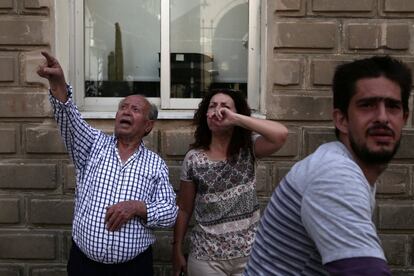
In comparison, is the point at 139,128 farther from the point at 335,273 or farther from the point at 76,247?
the point at 335,273

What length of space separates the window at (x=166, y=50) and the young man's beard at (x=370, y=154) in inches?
114

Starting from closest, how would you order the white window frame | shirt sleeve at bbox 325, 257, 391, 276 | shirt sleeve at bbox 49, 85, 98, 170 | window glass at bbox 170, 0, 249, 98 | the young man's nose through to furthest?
shirt sleeve at bbox 325, 257, 391, 276 < the young man's nose < shirt sleeve at bbox 49, 85, 98, 170 < the white window frame < window glass at bbox 170, 0, 249, 98

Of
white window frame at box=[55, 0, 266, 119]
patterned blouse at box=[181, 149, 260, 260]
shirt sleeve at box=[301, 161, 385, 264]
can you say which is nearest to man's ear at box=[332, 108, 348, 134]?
shirt sleeve at box=[301, 161, 385, 264]

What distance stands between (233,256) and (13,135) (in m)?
1.99

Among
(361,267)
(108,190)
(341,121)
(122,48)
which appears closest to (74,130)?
(108,190)

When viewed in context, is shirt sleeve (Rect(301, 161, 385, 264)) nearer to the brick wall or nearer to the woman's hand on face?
the woman's hand on face

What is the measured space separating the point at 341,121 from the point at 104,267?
1839 mm

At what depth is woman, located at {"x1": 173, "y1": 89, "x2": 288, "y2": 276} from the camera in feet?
9.76

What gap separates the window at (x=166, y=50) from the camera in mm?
4277

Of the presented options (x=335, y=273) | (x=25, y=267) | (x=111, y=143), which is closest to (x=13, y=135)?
(x=25, y=267)

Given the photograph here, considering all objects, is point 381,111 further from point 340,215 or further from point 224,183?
point 224,183

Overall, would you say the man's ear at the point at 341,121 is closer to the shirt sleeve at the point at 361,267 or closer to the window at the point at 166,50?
the shirt sleeve at the point at 361,267

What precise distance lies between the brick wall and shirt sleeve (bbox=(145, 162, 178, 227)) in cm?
94

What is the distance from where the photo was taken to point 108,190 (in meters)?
2.91
